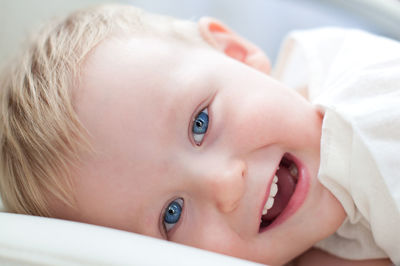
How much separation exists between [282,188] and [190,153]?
171 millimetres

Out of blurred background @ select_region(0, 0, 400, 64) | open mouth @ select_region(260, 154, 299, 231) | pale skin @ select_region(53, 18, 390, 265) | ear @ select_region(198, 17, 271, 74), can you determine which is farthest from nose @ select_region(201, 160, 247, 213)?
blurred background @ select_region(0, 0, 400, 64)

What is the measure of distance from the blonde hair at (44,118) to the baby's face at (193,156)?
0.02 metres

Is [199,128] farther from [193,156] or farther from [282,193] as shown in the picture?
[282,193]

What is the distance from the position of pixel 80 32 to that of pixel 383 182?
481 millimetres

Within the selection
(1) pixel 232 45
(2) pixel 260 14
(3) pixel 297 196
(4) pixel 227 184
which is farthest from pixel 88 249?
(2) pixel 260 14

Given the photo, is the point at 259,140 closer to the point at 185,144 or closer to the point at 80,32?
the point at 185,144

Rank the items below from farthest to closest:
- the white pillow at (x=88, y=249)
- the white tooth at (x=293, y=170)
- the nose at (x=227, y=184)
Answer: the white tooth at (x=293, y=170)
the nose at (x=227, y=184)
the white pillow at (x=88, y=249)

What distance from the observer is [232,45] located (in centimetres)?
88

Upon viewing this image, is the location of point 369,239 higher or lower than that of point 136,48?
lower

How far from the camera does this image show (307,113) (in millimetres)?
687

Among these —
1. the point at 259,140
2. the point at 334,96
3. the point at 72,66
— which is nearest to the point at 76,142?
the point at 72,66

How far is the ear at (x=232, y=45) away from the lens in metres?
0.85

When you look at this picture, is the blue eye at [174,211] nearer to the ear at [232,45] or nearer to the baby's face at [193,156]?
the baby's face at [193,156]

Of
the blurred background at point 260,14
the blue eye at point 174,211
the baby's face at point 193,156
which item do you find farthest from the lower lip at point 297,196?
the blurred background at point 260,14
